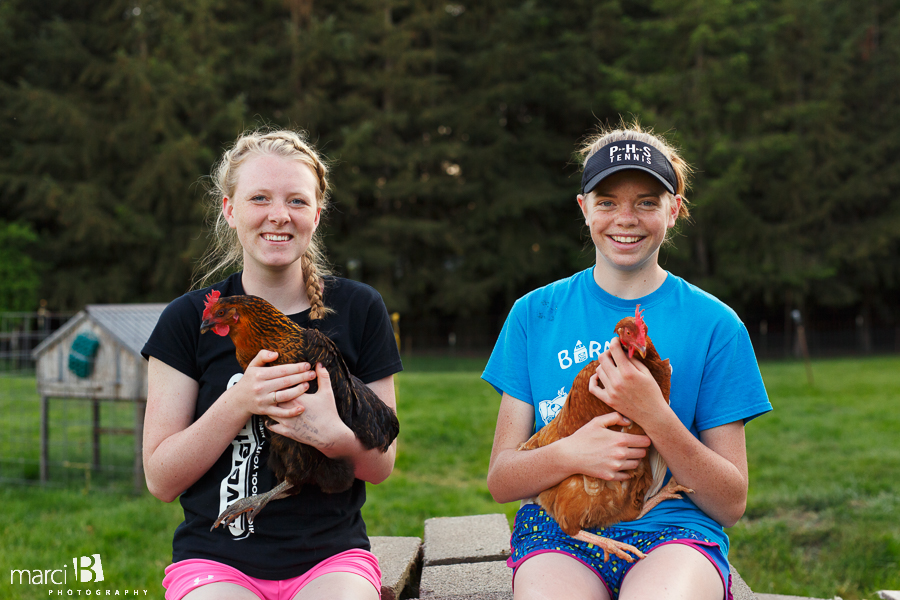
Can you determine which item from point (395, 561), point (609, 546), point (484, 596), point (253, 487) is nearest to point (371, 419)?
point (253, 487)

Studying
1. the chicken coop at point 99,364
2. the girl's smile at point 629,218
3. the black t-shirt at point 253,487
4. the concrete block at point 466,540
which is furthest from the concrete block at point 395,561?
the chicken coop at point 99,364

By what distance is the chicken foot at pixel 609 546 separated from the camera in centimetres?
202

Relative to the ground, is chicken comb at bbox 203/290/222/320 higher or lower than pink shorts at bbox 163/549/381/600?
higher

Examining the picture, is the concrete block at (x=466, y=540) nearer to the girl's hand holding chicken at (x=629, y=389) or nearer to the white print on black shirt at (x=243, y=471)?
the white print on black shirt at (x=243, y=471)

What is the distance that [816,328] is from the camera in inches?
1022

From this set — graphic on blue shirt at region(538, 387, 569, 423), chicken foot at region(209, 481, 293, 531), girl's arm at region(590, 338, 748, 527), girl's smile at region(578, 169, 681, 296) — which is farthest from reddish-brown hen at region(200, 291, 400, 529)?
girl's smile at region(578, 169, 681, 296)

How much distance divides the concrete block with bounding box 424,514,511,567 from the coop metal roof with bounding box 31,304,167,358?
11.1ft

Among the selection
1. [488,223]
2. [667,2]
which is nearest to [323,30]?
[488,223]

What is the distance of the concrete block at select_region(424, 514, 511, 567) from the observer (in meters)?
3.47

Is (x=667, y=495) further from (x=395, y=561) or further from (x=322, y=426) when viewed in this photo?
(x=395, y=561)

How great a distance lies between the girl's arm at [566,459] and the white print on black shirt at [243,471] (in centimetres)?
79

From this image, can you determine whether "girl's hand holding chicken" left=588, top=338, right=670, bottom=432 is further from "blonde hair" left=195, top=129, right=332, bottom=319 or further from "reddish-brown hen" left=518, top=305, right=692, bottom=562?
"blonde hair" left=195, top=129, right=332, bottom=319

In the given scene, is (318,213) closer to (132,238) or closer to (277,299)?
(277,299)

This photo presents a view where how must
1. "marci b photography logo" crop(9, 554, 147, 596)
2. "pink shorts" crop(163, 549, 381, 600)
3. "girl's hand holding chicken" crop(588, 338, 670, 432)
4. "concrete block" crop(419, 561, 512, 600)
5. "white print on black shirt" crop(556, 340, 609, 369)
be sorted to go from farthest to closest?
"marci b photography logo" crop(9, 554, 147, 596)
"concrete block" crop(419, 561, 512, 600)
"white print on black shirt" crop(556, 340, 609, 369)
"pink shorts" crop(163, 549, 381, 600)
"girl's hand holding chicken" crop(588, 338, 670, 432)
